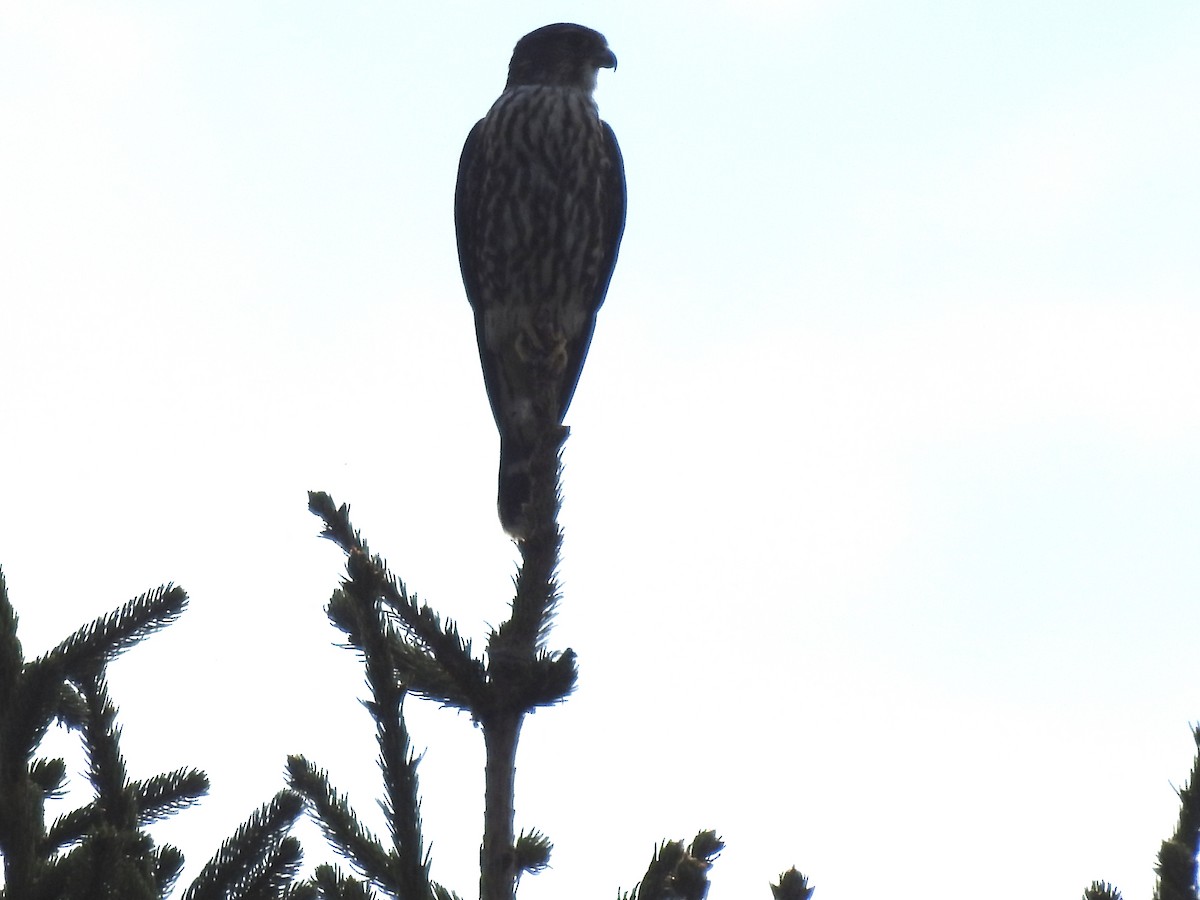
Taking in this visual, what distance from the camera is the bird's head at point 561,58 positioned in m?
6.62

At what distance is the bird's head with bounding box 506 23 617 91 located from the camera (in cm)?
662

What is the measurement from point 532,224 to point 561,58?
43.7 inches

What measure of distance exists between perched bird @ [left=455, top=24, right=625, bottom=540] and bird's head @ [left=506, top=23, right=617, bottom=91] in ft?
0.24

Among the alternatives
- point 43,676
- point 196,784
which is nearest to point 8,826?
point 43,676

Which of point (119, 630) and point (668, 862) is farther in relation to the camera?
point (119, 630)

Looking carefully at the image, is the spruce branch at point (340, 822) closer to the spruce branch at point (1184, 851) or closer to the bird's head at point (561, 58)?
the spruce branch at point (1184, 851)

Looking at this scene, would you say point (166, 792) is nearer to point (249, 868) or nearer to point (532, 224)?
point (249, 868)

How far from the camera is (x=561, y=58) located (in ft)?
21.9

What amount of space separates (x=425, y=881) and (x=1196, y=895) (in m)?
1.09

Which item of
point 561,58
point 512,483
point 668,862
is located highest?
point 561,58

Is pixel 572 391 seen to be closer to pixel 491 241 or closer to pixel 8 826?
pixel 491 241

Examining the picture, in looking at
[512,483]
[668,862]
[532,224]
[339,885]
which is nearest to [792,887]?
[668,862]

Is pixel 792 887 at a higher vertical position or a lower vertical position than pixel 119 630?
lower

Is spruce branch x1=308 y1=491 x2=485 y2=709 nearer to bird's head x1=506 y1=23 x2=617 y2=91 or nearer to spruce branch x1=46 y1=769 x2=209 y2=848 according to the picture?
spruce branch x1=46 y1=769 x2=209 y2=848
